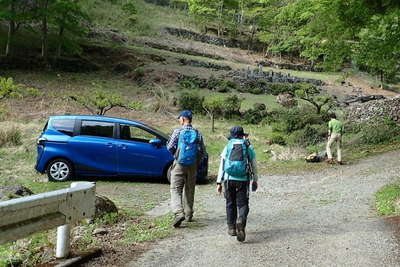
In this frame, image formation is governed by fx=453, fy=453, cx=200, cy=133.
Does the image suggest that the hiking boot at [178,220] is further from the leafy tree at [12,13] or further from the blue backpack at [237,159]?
the leafy tree at [12,13]

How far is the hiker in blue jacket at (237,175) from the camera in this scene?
6375mm

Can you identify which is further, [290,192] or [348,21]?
[348,21]

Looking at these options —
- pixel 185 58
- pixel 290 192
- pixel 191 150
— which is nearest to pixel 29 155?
pixel 290 192

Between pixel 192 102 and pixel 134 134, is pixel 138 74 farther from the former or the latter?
pixel 134 134

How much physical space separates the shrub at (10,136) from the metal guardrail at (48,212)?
1306 cm

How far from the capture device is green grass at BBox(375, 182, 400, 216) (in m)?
8.22

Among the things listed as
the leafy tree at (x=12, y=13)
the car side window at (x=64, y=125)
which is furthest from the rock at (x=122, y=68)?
the car side window at (x=64, y=125)

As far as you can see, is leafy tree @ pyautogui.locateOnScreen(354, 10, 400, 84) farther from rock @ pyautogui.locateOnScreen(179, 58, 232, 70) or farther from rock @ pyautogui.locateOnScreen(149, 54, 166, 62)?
rock @ pyautogui.locateOnScreen(179, 58, 232, 70)

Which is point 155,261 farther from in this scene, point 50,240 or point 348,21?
point 348,21

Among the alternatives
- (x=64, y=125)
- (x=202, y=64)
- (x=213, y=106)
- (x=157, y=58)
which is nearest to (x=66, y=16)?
(x=157, y=58)

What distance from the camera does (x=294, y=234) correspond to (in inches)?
263

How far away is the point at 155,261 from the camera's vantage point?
5.42 metres

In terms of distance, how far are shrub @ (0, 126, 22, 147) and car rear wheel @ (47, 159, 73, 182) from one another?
6.13 m

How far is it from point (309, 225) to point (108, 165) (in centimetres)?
650
